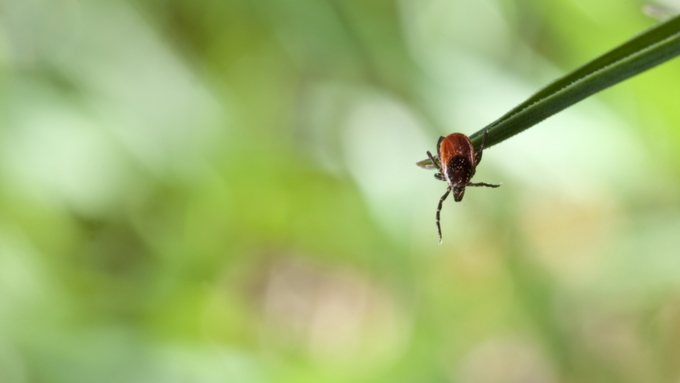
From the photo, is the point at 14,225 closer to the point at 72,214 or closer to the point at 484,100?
the point at 72,214

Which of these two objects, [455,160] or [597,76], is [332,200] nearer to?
[455,160]

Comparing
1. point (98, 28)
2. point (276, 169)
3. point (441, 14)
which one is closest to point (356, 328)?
point (276, 169)

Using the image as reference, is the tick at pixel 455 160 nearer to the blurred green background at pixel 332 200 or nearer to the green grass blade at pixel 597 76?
the green grass blade at pixel 597 76

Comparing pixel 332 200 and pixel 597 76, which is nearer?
pixel 597 76

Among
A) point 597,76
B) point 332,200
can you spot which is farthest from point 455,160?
point 332,200

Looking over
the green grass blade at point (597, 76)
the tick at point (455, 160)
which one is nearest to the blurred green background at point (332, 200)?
the tick at point (455, 160)
